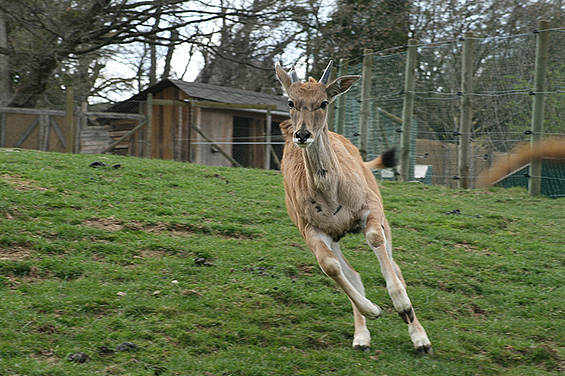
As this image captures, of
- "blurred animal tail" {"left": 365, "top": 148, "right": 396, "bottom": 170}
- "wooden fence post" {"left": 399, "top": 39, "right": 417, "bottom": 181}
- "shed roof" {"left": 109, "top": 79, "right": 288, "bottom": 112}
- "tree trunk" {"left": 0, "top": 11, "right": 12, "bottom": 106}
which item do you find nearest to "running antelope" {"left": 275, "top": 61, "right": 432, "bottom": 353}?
"blurred animal tail" {"left": 365, "top": 148, "right": 396, "bottom": 170}

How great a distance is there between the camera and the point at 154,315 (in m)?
5.37

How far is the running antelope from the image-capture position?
4965mm

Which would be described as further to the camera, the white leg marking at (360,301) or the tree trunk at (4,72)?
the tree trunk at (4,72)

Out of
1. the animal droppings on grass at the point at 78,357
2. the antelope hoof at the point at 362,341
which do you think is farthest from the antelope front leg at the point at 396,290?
the animal droppings on grass at the point at 78,357

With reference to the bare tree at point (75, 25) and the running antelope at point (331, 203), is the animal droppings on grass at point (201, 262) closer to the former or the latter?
the running antelope at point (331, 203)

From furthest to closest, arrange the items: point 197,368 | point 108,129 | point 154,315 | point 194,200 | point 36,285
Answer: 1. point 108,129
2. point 194,200
3. point 36,285
4. point 154,315
5. point 197,368

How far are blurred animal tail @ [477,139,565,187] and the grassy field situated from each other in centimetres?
213

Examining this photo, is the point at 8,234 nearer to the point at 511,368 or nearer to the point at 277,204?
the point at 277,204

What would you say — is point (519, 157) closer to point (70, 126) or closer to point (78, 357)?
point (78, 357)

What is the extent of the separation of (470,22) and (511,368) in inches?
807

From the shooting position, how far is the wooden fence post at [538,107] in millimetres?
12148

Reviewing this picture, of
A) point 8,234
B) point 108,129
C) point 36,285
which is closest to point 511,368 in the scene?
point 36,285

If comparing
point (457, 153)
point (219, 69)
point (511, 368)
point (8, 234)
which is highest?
point (219, 69)

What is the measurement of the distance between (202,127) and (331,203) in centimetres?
1807
